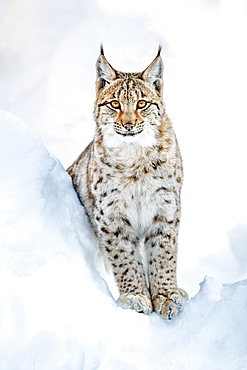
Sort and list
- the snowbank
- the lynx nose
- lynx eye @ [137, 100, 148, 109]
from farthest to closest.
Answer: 1. lynx eye @ [137, 100, 148, 109]
2. the lynx nose
3. the snowbank

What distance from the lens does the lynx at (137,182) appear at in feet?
19.3

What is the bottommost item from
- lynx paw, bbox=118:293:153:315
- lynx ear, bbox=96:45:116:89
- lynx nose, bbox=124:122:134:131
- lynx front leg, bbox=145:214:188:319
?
lynx paw, bbox=118:293:153:315

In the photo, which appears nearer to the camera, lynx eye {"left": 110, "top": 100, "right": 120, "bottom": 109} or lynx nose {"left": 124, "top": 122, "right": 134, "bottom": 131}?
lynx nose {"left": 124, "top": 122, "right": 134, "bottom": 131}

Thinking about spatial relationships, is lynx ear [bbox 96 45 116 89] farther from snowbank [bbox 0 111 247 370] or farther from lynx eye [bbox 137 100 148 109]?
snowbank [bbox 0 111 247 370]

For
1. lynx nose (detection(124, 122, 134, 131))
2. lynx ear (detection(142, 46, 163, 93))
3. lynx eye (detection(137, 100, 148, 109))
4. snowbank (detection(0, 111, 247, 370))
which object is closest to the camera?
snowbank (detection(0, 111, 247, 370))

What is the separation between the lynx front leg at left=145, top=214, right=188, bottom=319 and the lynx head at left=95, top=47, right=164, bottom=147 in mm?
899

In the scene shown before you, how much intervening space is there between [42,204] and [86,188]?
4.20 ft

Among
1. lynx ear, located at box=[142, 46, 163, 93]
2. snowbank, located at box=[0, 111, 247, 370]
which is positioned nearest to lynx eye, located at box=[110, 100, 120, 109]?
lynx ear, located at box=[142, 46, 163, 93]

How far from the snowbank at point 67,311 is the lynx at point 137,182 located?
0.44 metres

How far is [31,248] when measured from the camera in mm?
4969

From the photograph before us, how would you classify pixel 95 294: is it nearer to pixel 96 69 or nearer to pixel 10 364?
pixel 10 364

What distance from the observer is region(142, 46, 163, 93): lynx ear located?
19.9 feet

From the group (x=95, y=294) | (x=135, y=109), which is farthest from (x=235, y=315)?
(x=135, y=109)

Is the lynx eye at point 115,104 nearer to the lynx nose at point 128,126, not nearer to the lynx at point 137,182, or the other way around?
the lynx at point 137,182
